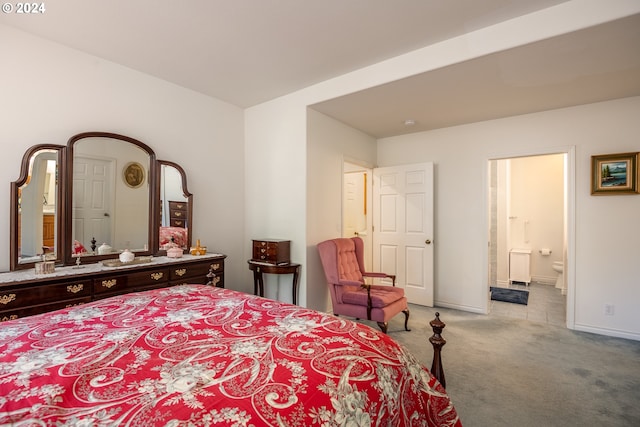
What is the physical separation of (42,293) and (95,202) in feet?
3.14

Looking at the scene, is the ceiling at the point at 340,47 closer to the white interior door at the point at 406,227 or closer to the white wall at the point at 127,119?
the white wall at the point at 127,119

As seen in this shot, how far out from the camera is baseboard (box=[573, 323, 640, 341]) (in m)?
3.35

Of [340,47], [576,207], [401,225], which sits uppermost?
[340,47]

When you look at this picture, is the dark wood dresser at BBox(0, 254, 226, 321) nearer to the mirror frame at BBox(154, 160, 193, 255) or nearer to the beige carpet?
the mirror frame at BBox(154, 160, 193, 255)

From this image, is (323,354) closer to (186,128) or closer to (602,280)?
(186,128)

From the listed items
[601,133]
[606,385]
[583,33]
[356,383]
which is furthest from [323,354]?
[601,133]

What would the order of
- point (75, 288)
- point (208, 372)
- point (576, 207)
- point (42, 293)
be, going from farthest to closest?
point (576, 207), point (75, 288), point (42, 293), point (208, 372)

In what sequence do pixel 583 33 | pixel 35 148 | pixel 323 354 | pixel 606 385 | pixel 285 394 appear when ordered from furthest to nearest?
pixel 35 148, pixel 606 385, pixel 583 33, pixel 323 354, pixel 285 394

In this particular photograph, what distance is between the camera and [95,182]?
292 cm

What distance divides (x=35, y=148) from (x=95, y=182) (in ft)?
1.60

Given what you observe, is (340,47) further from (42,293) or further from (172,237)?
(42,293)

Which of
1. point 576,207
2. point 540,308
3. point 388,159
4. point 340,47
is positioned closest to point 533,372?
point 576,207

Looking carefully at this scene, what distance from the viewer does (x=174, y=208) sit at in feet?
11.5

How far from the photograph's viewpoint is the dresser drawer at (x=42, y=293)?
210cm
